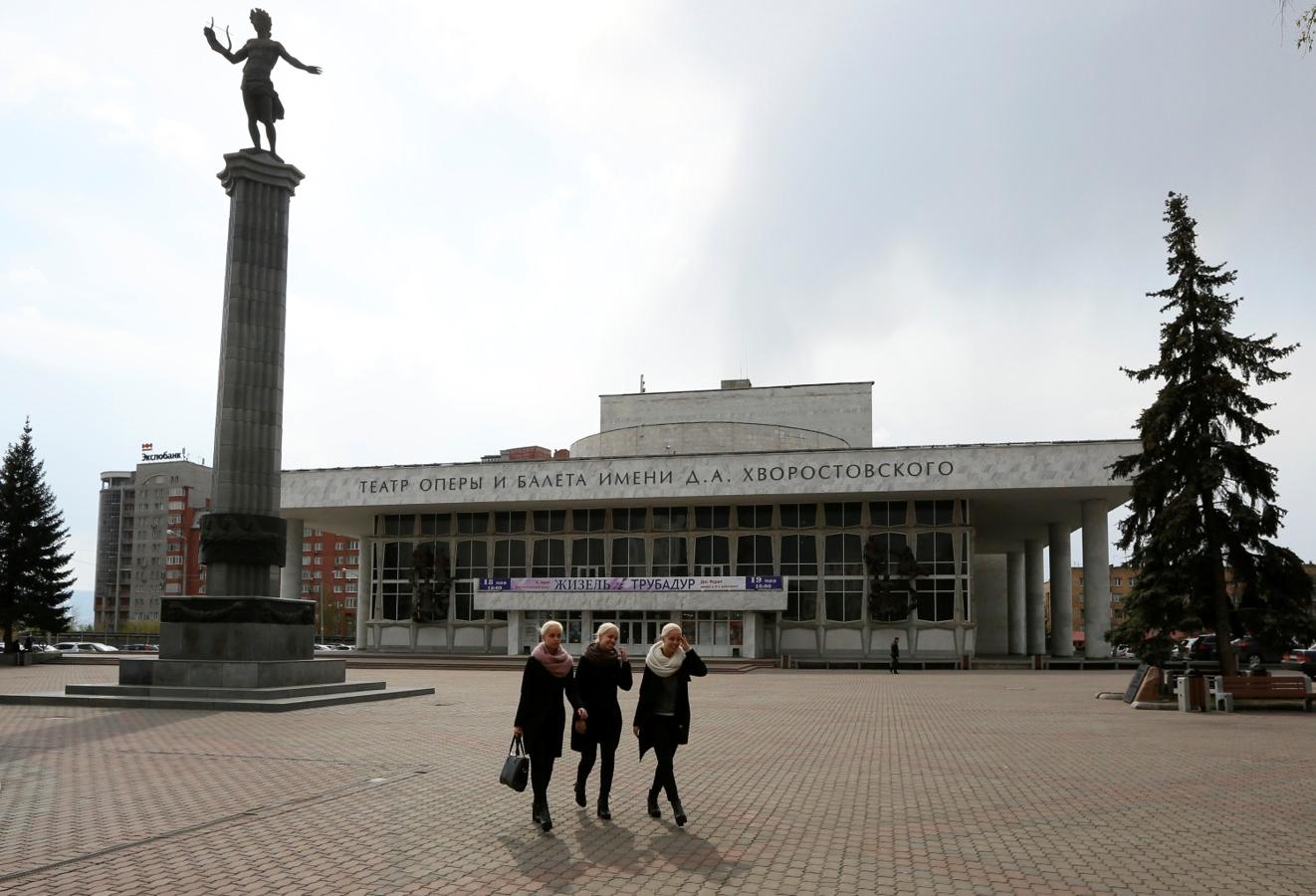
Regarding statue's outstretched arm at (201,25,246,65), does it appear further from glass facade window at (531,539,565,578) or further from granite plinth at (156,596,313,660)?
glass facade window at (531,539,565,578)

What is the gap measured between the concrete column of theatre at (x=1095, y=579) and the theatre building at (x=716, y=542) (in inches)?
3.5

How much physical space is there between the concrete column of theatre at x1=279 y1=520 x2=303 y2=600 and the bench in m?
44.5

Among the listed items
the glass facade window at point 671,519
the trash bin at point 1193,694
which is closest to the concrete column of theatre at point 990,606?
the glass facade window at point 671,519

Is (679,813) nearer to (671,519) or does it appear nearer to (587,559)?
(671,519)

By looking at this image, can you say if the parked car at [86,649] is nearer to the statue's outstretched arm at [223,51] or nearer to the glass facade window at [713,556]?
the glass facade window at [713,556]

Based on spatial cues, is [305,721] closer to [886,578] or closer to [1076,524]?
[886,578]

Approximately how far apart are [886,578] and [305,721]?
3455 cm

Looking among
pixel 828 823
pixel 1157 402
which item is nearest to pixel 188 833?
pixel 828 823

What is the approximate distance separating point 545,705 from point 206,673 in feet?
47.6

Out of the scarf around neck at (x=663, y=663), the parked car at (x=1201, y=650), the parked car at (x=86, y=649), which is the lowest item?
the parked car at (x=86, y=649)

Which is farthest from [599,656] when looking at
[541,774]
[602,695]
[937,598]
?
[937,598]

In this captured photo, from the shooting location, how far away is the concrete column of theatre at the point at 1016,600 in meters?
66.4

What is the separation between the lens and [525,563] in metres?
53.7

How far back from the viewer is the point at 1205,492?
77.3 ft
